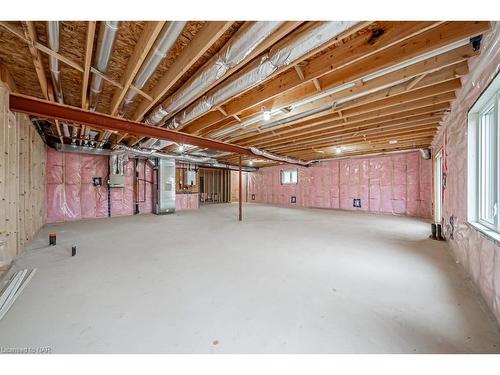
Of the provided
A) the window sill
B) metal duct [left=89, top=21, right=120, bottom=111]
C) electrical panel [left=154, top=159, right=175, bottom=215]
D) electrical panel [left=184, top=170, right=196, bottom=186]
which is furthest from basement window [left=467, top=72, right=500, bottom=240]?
electrical panel [left=184, top=170, right=196, bottom=186]

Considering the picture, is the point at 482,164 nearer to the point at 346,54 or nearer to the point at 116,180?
A: the point at 346,54

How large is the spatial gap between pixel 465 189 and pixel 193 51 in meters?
3.12

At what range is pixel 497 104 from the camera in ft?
5.20

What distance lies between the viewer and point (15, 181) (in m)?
2.65

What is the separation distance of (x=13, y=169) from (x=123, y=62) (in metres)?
2.10

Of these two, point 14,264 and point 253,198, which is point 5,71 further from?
point 253,198

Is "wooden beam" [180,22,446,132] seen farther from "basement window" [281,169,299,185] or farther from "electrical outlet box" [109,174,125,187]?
"basement window" [281,169,299,185]

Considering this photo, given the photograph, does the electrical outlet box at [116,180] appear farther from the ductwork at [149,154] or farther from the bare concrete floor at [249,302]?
the bare concrete floor at [249,302]

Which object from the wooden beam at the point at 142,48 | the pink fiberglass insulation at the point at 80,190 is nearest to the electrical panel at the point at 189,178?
the pink fiberglass insulation at the point at 80,190

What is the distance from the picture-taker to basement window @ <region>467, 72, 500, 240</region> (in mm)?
1794

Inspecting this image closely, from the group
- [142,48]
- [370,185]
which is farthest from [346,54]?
[370,185]

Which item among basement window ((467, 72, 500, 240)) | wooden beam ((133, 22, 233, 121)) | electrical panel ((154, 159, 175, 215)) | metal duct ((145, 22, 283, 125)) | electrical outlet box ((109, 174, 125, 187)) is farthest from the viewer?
Result: electrical panel ((154, 159, 175, 215))

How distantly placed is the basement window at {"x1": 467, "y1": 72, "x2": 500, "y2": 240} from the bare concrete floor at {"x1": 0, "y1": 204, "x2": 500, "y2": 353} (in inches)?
25.5

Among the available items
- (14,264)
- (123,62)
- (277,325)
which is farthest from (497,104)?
(14,264)
